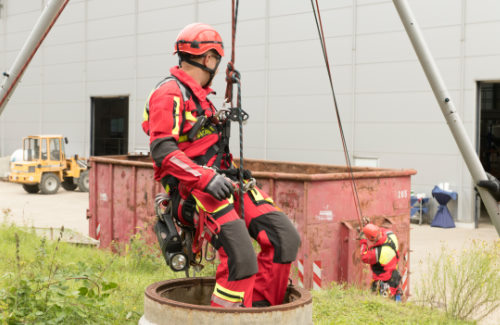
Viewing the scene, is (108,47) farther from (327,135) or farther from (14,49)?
(327,135)

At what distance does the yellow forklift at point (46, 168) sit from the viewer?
20.9m

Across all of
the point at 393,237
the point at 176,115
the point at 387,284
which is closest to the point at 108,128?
the point at 393,237

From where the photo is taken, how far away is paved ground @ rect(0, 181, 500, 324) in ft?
42.6

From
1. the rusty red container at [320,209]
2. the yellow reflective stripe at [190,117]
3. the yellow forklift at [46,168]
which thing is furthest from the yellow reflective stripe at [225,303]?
the yellow forklift at [46,168]

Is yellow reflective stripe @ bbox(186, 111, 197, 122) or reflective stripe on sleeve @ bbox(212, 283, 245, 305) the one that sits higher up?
yellow reflective stripe @ bbox(186, 111, 197, 122)

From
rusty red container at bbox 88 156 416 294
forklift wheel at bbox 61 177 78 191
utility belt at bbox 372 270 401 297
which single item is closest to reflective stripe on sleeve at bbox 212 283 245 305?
rusty red container at bbox 88 156 416 294

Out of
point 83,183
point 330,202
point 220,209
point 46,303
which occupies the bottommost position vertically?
point 83,183

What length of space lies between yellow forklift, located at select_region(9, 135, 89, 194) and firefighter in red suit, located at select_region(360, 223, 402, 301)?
614 inches

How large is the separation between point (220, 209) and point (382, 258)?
4385 mm

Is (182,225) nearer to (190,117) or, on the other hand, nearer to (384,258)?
(190,117)

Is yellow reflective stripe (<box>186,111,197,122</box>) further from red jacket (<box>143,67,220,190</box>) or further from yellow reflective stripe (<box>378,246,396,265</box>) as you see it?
yellow reflective stripe (<box>378,246,396,265</box>)

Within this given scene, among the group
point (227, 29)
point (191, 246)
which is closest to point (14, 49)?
point (227, 29)

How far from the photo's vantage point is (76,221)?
15.1 m

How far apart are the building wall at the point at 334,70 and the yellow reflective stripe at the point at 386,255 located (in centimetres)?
1001
